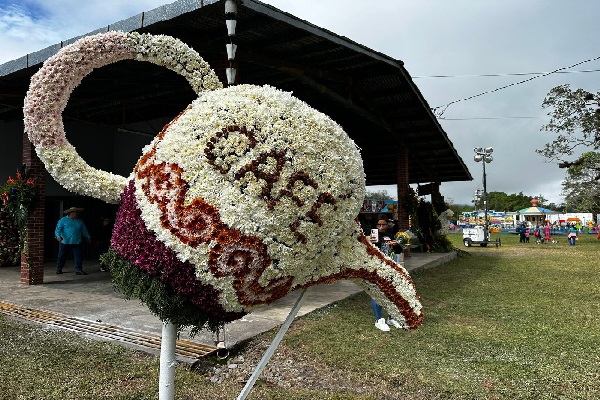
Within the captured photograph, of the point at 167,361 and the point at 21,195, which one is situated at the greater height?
the point at 21,195

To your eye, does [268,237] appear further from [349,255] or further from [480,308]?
[480,308]

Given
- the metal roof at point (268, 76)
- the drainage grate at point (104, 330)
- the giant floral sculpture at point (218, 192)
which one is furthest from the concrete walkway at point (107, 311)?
the metal roof at point (268, 76)

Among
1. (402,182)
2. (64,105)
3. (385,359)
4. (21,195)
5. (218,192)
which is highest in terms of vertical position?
(402,182)

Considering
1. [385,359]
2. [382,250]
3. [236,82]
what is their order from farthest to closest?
[382,250] → [236,82] → [385,359]

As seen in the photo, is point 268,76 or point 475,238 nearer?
point 268,76

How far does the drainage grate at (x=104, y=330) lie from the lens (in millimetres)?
4445

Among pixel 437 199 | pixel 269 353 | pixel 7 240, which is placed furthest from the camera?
pixel 437 199

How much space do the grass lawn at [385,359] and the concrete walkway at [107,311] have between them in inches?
9.0

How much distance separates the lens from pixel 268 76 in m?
7.56

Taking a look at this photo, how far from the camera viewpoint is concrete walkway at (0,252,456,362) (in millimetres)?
4848

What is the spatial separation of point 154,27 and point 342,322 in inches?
164

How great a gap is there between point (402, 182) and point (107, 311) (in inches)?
333

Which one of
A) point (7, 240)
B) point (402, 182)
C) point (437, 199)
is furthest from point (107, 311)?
point (437, 199)

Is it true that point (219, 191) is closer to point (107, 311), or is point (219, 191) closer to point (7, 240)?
point (107, 311)
